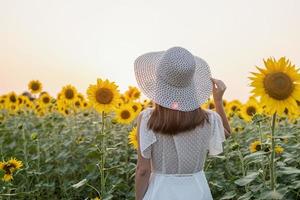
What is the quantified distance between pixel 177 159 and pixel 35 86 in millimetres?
7481

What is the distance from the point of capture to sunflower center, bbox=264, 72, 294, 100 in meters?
3.24

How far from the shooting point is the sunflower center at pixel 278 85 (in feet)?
10.6

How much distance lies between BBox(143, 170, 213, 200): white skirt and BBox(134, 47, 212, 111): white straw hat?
1.54ft

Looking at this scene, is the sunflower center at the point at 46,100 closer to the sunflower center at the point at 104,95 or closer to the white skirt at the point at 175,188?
the sunflower center at the point at 104,95

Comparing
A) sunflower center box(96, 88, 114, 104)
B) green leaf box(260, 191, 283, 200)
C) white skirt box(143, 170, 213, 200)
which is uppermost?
sunflower center box(96, 88, 114, 104)

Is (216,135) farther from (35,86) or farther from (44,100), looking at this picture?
(35,86)

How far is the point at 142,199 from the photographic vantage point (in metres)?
3.56

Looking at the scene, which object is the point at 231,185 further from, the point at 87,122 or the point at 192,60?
the point at 87,122

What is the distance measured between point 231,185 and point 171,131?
1812 millimetres

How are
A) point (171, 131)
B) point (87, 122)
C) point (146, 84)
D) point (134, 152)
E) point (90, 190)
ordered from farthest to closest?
point (87, 122)
point (134, 152)
point (90, 190)
point (146, 84)
point (171, 131)

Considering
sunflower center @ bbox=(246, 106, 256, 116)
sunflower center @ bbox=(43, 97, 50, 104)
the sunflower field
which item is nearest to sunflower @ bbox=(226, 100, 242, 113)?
the sunflower field

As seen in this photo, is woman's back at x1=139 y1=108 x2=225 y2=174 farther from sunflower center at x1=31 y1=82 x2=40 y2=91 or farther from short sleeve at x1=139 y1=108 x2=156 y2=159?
sunflower center at x1=31 y1=82 x2=40 y2=91

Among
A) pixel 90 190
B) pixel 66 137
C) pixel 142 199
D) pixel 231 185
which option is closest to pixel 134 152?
pixel 90 190

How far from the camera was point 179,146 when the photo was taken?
345cm
